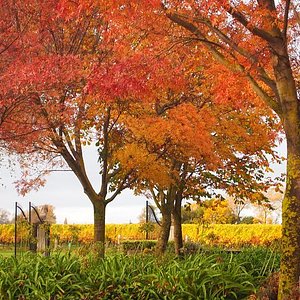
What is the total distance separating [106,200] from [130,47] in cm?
419

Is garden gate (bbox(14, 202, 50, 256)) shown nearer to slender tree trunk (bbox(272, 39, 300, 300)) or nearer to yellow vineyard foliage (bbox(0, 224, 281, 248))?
yellow vineyard foliage (bbox(0, 224, 281, 248))

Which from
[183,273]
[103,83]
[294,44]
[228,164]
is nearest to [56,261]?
[183,273]

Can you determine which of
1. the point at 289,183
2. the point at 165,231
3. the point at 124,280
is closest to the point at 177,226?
the point at 165,231

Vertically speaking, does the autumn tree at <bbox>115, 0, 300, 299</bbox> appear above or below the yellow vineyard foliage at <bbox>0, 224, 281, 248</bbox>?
above

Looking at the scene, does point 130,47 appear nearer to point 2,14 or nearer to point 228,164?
point 2,14

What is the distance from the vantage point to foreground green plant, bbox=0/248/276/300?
29.7 ft

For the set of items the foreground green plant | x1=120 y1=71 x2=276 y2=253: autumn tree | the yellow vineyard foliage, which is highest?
x1=120 y1=71 x2=276 y2=253: autumn tree

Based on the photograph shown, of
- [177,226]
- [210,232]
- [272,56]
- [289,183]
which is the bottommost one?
[210,232]

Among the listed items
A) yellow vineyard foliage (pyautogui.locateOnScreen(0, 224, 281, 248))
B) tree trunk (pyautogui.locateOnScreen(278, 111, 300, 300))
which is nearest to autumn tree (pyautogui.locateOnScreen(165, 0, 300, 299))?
tree trunk (pyautogui.locateOnScreen(278, 111, 300, 300))

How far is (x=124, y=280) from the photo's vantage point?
31.0 ft

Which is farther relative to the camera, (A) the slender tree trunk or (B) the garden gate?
(B) the garden gate

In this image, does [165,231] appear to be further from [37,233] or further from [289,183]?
[289,183]

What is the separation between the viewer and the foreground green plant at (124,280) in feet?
29.7

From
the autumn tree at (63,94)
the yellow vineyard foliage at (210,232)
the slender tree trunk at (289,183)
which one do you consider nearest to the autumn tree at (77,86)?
the autumn tree at (63,94)
